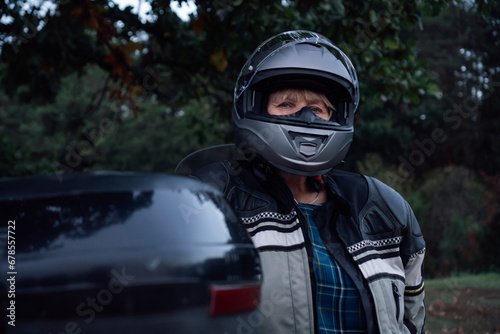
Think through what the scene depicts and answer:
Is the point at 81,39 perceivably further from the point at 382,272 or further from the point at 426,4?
the point at 382,272

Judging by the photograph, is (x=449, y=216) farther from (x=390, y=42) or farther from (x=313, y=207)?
(x=313, y=207)

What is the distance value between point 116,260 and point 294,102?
1.27 metres

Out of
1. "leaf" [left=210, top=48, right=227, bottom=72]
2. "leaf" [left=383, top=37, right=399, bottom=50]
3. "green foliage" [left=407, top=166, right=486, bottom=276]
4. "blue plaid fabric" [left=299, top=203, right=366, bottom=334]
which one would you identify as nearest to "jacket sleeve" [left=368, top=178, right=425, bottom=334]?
"blue plaid fabric" [left=299, top=203, right=366, bottom=334]

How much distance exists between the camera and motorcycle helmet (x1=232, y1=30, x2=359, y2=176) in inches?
79.3

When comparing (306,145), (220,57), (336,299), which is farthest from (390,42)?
(336,299)

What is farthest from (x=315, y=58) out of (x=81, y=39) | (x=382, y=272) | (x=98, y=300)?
(x=81, y=39)

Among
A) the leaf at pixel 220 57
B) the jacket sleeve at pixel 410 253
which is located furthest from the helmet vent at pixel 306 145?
the leaf at pixel 220 57

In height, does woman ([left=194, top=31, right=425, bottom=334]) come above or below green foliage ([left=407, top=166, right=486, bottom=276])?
above

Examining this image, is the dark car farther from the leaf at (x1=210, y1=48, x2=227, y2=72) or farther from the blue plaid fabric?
the leaf at (x1=210, y1=48, x2=227, y2=72)

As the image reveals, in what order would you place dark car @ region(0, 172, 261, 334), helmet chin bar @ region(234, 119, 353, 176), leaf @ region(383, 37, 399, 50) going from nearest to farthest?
dark car @ region(0, 172, 261, 334) < helmet chin bar @ region(234, 119, 353, 176) < leaf @ region(383, 37, 399, 50)

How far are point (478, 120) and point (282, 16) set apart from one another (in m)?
25.3

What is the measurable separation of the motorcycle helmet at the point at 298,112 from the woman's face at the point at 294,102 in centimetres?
2

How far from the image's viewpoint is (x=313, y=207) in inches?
79.3

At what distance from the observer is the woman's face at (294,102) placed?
2.12 metres
